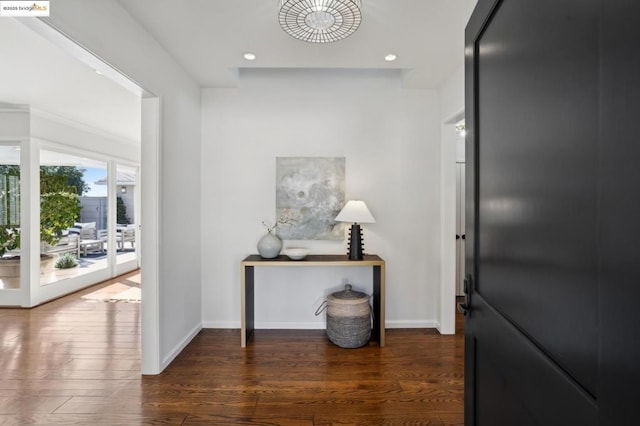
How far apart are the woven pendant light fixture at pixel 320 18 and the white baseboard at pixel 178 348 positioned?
268cm

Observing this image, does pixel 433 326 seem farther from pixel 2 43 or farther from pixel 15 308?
pixel 15 308

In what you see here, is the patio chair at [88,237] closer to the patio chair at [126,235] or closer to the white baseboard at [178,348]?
the patio chair at [126,235]

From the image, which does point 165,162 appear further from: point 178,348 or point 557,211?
point 557,211

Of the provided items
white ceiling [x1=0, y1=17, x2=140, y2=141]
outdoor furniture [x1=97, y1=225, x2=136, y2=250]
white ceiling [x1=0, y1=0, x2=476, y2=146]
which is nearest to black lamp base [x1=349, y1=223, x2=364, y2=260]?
white ceiling [x1=0, y1=0, x2=476, y2=146]

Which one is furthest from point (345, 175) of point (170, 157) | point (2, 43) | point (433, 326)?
point (2, 43)

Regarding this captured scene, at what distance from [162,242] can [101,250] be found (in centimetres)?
384

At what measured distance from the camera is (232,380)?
2.35 m

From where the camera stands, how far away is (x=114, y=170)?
554cm

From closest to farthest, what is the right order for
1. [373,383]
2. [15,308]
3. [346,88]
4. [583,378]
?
[583,378]
[373,383]
[346,88]
[15,308]

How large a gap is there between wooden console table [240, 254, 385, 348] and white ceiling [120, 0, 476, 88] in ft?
5.92

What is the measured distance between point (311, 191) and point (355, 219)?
602mm

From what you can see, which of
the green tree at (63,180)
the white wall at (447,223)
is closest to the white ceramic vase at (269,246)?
the white wall at (447,223)

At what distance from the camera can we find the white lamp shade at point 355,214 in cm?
297

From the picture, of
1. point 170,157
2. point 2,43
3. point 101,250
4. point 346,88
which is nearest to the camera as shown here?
point 2,43
